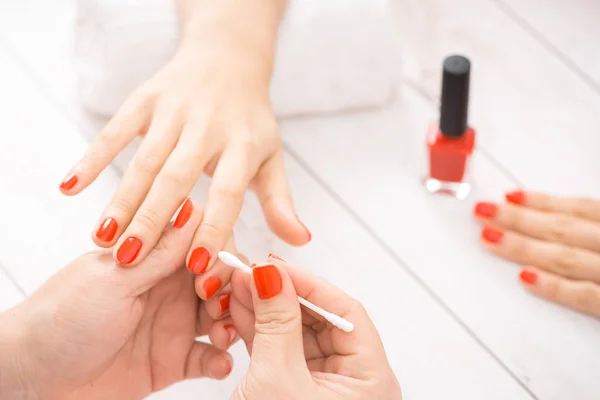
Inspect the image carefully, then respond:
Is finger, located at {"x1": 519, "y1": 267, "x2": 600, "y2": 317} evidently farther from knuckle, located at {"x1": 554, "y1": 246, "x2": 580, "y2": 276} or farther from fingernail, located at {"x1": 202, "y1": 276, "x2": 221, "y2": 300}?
fingernail, located at {"x1": 202, "y1": 276, "x2": 221, "y2": 300}

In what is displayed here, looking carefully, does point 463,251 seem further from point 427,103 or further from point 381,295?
point 427,103

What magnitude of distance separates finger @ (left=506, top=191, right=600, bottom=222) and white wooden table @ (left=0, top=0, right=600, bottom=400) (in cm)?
4

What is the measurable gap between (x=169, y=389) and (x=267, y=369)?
0.85ft

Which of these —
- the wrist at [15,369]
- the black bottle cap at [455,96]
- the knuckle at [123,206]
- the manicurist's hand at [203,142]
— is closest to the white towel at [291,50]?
the manicurist's hand at [203,142]

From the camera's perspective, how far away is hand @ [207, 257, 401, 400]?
666mm

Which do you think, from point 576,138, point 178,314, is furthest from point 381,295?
point 576,138

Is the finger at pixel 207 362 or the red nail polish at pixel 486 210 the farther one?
the red nail polish at pixel 486 210

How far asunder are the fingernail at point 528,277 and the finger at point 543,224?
0.17ft

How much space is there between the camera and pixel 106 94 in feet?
3.28

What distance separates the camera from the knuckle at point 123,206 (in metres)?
0.78

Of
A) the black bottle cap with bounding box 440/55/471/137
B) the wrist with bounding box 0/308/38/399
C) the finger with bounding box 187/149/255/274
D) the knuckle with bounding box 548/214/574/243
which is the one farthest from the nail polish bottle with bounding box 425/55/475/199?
the wrist with bounding box 0/308/38/399

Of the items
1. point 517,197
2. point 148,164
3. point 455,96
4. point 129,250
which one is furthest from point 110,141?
point 517,197

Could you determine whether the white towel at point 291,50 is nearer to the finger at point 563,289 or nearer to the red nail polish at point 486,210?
the red nail polish at point 486,210

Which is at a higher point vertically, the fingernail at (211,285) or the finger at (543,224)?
the fingernail at (211,285)
